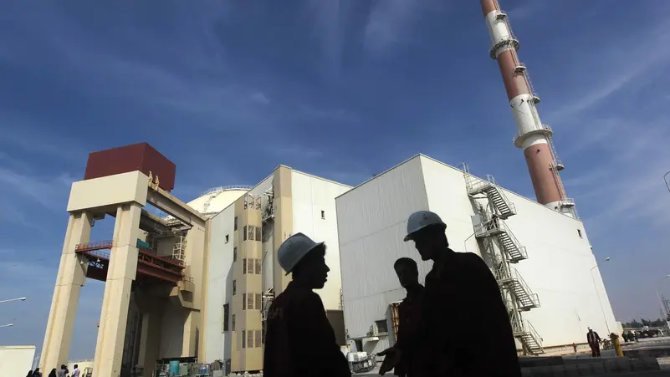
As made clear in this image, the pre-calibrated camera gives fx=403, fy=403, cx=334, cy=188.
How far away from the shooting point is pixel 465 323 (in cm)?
226

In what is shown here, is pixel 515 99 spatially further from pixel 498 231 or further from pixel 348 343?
pixel 348 343

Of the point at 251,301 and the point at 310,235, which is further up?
the point at 310,235

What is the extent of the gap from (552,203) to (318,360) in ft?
138

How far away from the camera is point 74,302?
27859 millimetres

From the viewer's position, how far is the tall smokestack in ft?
128

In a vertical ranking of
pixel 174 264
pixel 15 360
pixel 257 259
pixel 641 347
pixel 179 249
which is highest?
pixel 179 249

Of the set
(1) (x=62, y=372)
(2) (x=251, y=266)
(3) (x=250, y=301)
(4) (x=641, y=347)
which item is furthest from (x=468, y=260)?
(2) (x=251, y=266)

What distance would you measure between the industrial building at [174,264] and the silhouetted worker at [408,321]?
87.9 feet

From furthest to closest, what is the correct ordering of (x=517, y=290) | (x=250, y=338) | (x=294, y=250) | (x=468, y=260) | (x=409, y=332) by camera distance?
(x=250, y=338)
(x=517, y=290)
(x=409, y=332)
(x=294, y=250)
(x=468, y=260)

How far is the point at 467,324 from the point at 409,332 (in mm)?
1535

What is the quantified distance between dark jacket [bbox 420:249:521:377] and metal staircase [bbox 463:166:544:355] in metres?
23.3

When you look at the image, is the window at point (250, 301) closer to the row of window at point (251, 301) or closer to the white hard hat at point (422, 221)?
the row of window at point (251, 301)

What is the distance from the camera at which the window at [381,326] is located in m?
24.7

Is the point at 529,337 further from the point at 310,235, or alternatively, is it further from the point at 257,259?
the point at 257,259
